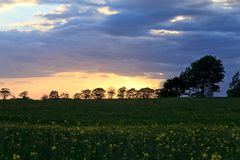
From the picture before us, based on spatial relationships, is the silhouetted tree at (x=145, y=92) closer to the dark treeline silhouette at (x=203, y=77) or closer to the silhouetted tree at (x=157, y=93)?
the silhouetted tree at (x=157, y=93)

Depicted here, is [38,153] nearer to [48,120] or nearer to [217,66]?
[48,120]

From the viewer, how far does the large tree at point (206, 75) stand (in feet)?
417

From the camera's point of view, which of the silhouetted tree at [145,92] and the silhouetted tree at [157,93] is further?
the silhouetted tree at [145,92]

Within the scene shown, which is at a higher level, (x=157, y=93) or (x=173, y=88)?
(x=173, y=88)

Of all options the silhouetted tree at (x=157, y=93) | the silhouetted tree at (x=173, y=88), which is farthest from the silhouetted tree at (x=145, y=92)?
the silhouetted tree at (x=173, y=88)

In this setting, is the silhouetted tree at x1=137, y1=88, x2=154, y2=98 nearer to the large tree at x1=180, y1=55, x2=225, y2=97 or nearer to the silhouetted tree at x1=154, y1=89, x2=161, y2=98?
the silhouetted tree at x1=154, y1=89, x2=161, y2=98

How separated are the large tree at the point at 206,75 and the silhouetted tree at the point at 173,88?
3.79m

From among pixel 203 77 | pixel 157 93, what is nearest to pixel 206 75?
pixel 203 77

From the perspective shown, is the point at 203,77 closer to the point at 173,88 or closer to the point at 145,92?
the point at 173,88

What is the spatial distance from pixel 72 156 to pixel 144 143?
12.4ft

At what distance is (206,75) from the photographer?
127875 mm

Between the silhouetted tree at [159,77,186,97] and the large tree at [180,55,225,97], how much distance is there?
3.79 meters

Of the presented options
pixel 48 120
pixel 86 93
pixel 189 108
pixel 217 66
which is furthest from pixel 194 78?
pixel 48 120

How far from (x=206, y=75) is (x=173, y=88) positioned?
493 inches
